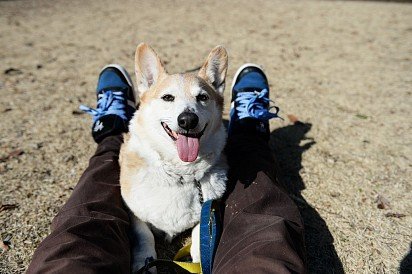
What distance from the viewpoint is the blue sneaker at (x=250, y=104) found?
3249 millimetres

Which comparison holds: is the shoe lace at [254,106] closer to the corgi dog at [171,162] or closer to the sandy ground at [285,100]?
the sandy ground at [285,100]

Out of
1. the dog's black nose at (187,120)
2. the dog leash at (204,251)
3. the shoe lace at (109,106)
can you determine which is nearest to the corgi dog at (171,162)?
the dog's black nose at (187,120)

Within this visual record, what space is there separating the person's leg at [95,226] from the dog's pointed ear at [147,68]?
647 millimetres

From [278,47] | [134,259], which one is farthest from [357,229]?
[278,47]

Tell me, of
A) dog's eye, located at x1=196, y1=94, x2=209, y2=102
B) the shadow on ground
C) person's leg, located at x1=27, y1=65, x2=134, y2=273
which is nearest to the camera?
person's leg, located at x1=27, y1=65, x2=134, y2=273

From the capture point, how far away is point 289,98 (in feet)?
14.9

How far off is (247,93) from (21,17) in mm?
6513

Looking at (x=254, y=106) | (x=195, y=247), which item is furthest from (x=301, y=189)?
(x=195, y=247)

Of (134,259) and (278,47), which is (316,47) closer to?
(278,47)

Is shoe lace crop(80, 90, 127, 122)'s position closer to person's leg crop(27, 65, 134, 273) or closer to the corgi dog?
person's leg crop(27, 65, 134, 273)

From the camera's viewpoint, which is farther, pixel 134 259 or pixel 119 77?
pixel 119 77

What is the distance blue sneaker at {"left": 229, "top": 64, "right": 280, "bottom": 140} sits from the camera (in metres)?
3.25

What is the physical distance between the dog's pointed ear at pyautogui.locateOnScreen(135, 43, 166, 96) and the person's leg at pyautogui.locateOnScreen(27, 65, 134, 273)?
0.65 metres

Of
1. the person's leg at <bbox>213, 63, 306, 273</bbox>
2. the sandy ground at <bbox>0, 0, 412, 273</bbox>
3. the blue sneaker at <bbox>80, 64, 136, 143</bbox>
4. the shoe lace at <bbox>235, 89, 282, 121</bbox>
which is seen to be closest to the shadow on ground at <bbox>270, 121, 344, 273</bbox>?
the sandy ground at <bbox>0, 0, 412, 273</bbox>
